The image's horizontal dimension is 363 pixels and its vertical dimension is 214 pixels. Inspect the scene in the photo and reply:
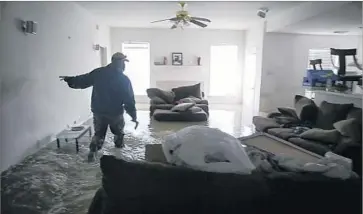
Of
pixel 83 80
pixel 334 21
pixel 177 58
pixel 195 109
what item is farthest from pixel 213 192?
pixel 177 58

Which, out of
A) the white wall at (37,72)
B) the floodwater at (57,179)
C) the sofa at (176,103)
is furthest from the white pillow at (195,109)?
the white wall at (37,72)

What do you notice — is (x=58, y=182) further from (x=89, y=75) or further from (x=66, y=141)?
(x=66, y=141)

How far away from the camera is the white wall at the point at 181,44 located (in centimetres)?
913

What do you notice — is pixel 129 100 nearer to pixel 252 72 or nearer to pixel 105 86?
pixel 105 86

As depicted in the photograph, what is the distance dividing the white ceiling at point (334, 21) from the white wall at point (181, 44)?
8.58 feet

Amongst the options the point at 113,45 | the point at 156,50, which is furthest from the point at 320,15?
the point at 113,45

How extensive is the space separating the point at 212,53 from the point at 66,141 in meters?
6.06

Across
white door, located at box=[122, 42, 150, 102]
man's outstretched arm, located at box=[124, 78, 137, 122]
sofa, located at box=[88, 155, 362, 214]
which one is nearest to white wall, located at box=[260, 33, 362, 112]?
white door, located at box=[122, 42, 150, 102]

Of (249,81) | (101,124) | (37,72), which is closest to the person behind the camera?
(101,124)

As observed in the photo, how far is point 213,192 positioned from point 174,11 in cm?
519

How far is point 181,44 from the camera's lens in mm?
9234

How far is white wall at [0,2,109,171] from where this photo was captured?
128 inches

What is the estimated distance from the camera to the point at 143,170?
157 centimetres

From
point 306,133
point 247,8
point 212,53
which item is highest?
point 247,8
